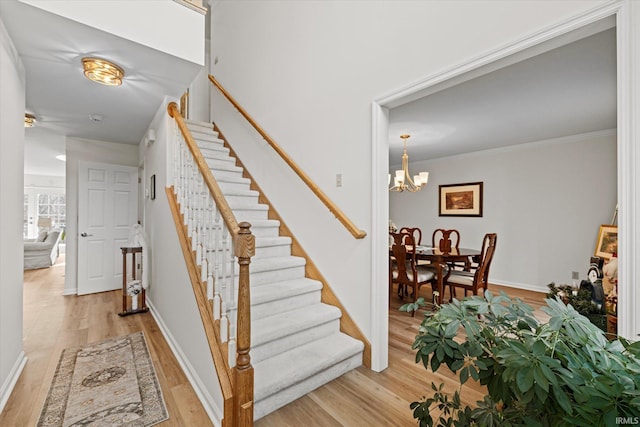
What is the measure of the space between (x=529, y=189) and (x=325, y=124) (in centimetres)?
414

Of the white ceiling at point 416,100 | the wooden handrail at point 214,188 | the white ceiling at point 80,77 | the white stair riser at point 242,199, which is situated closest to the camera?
the wooden handrail at point 214,188

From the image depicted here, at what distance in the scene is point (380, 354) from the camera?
213 centimetres

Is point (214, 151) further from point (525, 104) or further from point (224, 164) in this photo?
point (525, 104)

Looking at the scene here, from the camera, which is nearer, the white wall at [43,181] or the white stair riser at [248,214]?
the white stair riser at [248,214]

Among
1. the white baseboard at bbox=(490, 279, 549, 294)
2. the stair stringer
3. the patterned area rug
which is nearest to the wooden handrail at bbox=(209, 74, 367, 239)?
the stair stringer

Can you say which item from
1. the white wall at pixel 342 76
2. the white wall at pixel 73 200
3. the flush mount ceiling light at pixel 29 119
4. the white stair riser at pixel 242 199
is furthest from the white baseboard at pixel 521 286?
the flush mount ceiling light at pixel 29 119

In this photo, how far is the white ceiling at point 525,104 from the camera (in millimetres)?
2285

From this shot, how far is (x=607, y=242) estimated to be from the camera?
359 cm

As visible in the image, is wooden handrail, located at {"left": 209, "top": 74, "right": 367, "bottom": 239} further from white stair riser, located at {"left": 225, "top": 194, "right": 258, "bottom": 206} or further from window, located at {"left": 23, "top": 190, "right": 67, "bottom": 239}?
window, located at {"left": 23, "top": 190, "right": 67, "bottom": 239}

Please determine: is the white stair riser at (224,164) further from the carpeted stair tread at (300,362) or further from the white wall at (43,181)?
the white wall at (43,181)

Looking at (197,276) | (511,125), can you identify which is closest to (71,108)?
(197,276)

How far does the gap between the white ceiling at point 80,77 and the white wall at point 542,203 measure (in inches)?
201

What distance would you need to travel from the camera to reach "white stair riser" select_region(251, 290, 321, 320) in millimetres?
2170

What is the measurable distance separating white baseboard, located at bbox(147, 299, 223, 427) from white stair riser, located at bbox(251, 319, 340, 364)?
1.06 feet
